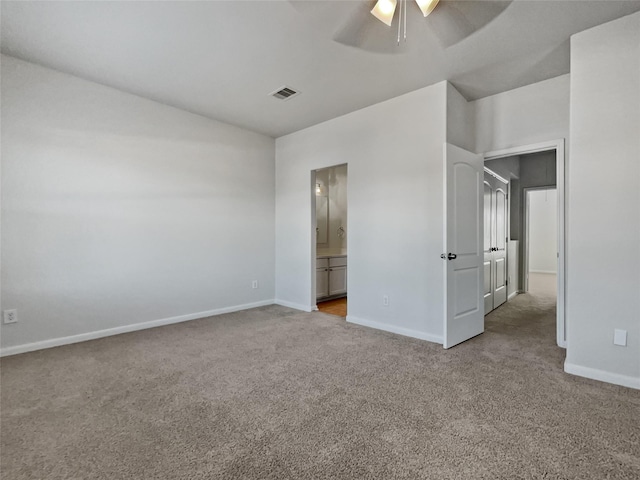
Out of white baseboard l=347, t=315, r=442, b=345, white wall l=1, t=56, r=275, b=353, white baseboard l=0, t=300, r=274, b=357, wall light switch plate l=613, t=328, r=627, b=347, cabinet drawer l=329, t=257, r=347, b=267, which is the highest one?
white wall l=1, t=56, r=275, b=353

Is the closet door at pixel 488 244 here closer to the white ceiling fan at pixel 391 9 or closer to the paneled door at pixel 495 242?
the paneled door at pixel 495 242

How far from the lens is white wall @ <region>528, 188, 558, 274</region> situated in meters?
9.31

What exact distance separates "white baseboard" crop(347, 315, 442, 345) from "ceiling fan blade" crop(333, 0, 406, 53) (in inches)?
110

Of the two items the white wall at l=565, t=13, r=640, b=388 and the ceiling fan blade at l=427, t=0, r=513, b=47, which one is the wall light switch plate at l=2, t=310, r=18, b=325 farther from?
the white wall at l=565, t=13, r=640, b=388

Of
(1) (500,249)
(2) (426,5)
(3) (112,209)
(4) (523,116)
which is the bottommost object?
(1) (500,249)

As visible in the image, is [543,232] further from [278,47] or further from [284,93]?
[278,47]

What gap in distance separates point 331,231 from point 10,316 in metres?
4.81

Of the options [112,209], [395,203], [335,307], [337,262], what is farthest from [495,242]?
[112,209]

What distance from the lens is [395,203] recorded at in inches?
144

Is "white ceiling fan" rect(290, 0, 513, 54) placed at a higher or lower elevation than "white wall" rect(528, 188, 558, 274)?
higher

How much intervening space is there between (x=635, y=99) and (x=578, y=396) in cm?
216

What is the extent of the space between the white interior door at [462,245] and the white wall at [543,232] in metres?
7.47

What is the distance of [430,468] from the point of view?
146 cm

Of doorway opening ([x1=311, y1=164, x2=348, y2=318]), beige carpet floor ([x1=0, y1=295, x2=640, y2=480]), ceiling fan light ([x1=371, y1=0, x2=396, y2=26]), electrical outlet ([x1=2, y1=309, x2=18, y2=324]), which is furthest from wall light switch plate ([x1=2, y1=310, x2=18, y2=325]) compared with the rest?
ceiling fan light ([x1=371, y1=0, x2=396, y2=26])
